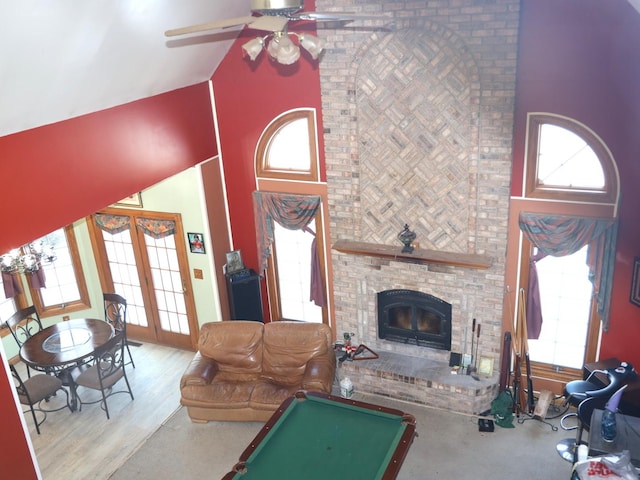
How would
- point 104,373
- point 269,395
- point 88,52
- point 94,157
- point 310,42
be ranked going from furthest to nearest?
1. point 104,373
2. point 269,395
3. point 94,157
4. point 88,52
5. point 310,42

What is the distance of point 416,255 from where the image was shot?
7625 mm

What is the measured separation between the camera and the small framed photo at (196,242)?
880cm

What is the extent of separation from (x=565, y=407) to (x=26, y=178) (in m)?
6.57

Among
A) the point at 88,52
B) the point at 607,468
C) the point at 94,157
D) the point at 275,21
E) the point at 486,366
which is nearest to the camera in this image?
the point at 275,21

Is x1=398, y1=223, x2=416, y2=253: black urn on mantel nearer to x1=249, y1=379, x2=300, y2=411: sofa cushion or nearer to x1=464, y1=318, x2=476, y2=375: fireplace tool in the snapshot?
x1=464, y1=318, x2=476, y2=375: fireplace tool

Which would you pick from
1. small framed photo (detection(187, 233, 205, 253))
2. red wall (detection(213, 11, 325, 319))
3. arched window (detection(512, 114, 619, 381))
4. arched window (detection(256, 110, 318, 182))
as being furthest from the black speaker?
arched window (detection(512, 114, 619, 381))

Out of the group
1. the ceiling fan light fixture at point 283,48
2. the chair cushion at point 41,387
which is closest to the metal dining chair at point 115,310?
the chair cushion at point 41,387

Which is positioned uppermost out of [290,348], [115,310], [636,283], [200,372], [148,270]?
[636,283]

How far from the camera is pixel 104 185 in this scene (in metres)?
6.83

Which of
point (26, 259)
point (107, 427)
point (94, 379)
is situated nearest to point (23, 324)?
Answer: point (26, 259)

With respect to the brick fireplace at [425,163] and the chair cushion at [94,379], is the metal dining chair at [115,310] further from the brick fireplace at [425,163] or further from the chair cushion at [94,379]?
the brick fireplace at [425,163]

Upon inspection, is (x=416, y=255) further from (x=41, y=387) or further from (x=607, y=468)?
(x=41, y=387)

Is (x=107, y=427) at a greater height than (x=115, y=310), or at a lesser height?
lesser

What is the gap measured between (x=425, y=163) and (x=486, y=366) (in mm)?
2633
